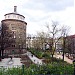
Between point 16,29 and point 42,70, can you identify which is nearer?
point 42,70

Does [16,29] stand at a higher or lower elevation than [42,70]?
higher

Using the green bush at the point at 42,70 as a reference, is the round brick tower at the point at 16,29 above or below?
above

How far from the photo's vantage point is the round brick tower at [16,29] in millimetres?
64312

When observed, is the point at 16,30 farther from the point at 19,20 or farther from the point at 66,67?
the point at 66,67

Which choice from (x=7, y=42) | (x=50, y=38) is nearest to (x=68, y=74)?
(x=50, y=38)

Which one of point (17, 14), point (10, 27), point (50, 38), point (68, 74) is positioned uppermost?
point (17, 14)

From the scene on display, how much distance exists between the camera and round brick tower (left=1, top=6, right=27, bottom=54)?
64312 millimetres

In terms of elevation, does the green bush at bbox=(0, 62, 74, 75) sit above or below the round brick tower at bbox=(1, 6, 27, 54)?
below

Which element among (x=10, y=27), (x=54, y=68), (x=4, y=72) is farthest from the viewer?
(x=10, y=27)

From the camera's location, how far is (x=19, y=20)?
65562 millimetres

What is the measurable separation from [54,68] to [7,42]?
34.0 metres

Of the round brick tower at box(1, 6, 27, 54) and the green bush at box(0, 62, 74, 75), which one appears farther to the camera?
the round brick tower at box(1, 6, 27, 54)

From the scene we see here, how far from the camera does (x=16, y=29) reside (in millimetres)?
65688

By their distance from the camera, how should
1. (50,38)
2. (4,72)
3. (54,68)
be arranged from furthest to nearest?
1. (50,38)
2. (54,68)
3. (4,72)
